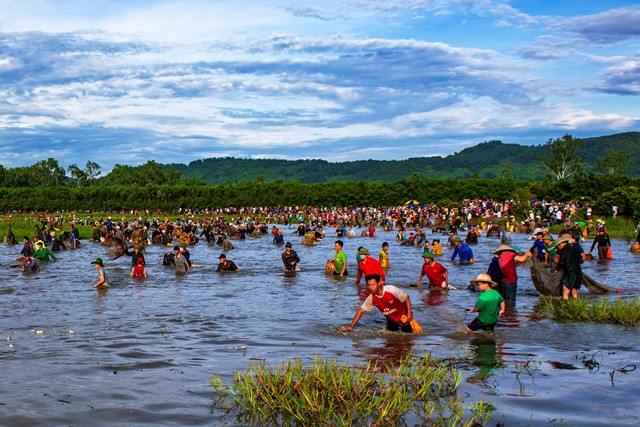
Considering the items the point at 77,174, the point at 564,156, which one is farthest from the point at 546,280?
the point at 77,174

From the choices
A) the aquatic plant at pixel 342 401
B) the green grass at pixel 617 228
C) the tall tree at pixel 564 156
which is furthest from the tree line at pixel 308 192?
the aquatic plant at pixel 342 401

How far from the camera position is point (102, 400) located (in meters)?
8.76

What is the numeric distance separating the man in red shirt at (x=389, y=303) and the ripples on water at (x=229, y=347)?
529 mm

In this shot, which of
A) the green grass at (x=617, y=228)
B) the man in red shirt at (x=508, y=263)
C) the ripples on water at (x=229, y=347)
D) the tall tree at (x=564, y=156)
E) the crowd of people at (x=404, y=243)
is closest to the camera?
the ripples on water at (x=229, y=347)

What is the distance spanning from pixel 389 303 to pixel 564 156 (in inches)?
4021

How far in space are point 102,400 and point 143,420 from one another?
1.05 metres

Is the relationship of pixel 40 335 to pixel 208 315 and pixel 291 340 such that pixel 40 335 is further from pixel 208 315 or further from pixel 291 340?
pixel 291 340

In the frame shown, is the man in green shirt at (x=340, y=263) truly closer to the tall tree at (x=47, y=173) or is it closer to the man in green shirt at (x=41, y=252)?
the man in green shirt at (x=41, y=252)

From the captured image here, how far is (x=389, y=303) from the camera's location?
1145 cm

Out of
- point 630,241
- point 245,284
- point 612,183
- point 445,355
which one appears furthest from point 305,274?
point 612,183

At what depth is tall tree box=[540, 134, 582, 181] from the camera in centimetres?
10469

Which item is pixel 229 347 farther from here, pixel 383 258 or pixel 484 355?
pixel 383 258

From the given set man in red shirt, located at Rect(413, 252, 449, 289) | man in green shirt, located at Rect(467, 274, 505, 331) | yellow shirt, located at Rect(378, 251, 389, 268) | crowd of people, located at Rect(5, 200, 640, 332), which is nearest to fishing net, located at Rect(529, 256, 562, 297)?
crowd of people, located at Rect(5, 200, 640, 332)

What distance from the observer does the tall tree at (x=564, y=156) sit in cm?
10469
